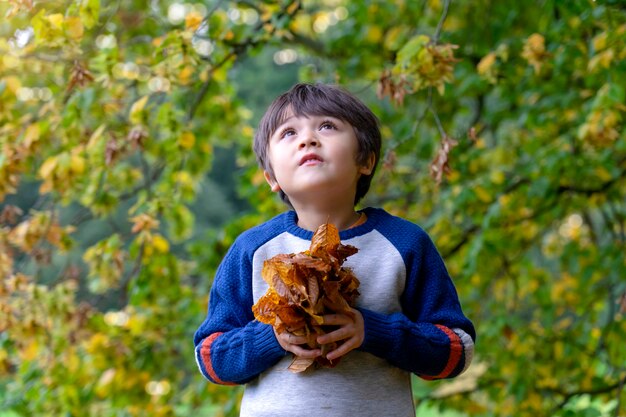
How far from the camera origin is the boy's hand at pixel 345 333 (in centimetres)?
155

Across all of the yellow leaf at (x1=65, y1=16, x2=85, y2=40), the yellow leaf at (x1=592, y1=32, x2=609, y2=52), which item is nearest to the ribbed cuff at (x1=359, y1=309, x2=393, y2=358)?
the yellow leaf at (x1=65, y1=16, x2=85, y2=40)

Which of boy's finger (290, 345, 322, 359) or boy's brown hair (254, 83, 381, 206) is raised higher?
boy's brown hair (254, 83, 381, 206)

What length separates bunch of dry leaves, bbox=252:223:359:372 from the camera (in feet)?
4.89

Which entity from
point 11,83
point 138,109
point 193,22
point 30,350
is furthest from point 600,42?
point 30,350

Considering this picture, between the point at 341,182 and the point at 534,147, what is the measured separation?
10.2 ft

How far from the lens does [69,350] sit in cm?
392

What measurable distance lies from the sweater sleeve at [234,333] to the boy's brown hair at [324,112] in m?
0.25

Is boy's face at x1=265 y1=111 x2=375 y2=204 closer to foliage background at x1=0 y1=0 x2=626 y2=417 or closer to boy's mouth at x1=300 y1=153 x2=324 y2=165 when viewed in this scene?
boy's mouth at x1=300 y1=153 x2=324 y2=165

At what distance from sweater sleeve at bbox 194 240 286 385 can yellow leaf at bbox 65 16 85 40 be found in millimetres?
1192

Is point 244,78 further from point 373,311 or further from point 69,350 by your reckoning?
point 373,311

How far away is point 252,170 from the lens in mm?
4195

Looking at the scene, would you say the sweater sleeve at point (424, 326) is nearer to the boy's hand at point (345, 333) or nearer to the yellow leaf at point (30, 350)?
the boy's hand at point (345, 333)

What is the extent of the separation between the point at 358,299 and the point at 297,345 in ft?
0.64

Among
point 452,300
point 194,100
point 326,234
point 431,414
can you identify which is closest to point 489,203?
point 194,100
